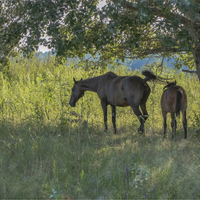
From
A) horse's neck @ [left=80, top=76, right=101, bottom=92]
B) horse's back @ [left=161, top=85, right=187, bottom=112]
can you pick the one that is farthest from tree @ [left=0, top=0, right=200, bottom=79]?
horse's neck @ [left=80, top=76, right=101, bottom=92]

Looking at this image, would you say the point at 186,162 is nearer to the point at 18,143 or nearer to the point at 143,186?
the point at 143,186

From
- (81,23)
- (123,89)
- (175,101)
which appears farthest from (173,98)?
(81,23)

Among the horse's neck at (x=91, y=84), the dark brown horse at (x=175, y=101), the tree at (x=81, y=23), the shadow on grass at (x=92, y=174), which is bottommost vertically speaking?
the shadow on grass at (x=92, y=174)

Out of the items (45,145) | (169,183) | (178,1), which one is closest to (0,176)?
(45,145)

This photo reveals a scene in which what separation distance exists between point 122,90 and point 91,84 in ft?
4.83

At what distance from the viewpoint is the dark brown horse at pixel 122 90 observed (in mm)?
6480

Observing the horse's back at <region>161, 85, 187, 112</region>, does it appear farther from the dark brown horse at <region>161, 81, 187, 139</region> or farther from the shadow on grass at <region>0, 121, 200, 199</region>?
the shadow on grass at <region>0, 121, 200, 199</region>

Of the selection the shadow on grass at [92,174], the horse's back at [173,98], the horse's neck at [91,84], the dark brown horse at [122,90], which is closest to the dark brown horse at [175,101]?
the horse's back at [173,98]

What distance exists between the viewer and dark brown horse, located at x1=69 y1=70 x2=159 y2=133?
648 centimetres

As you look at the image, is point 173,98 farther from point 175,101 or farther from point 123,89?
point 123,89

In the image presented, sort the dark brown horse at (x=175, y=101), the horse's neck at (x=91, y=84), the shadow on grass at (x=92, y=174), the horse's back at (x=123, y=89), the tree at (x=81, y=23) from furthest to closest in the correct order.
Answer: the horse's neck at (x=91, y=84), the horse's back at (x=123, y=89), the dark brown horse at (x=175, y=101), the tree at (x=81, y=23), the shadow on grass at (x=92, y=174)

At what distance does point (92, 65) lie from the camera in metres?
8.40

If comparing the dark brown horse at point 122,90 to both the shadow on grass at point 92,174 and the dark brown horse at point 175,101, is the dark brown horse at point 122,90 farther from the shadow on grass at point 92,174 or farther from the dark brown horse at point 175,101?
the shadow on grass at point 92,174

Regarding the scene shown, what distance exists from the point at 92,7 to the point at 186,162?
3.49 metres
